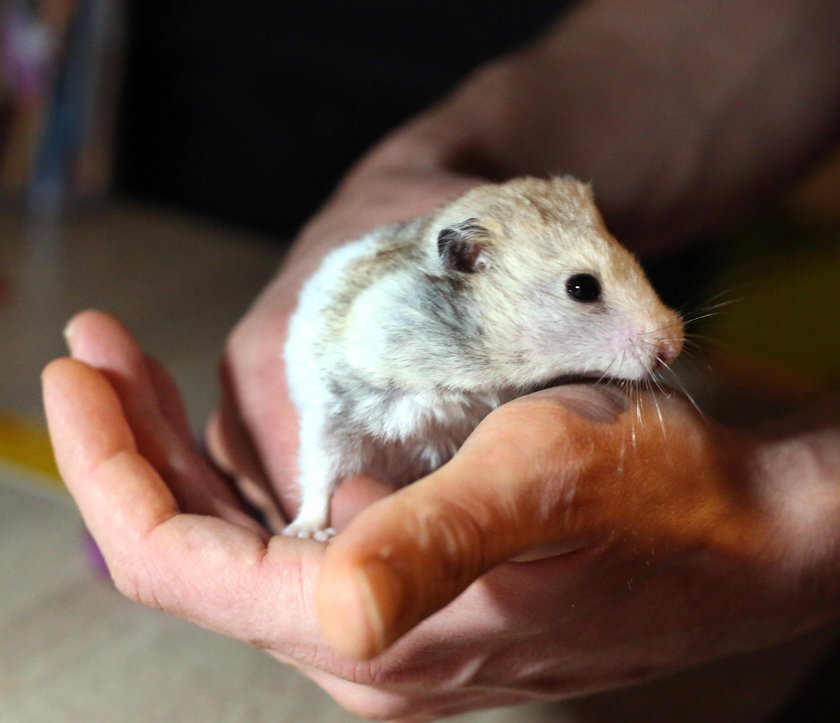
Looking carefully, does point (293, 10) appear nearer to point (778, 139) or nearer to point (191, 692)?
point (778, 139)

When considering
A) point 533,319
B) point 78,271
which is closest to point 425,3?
point 78,271

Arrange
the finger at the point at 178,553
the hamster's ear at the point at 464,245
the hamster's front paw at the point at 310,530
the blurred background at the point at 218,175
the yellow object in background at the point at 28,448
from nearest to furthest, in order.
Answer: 1. the finger at the point at 178,553
2. the hamster's ear at the point at 464,245
3. the hamster's front paw at the point at 310,530
4. the yellow object in background at the point at 28,448
5. the blurred background at the point at 218,175

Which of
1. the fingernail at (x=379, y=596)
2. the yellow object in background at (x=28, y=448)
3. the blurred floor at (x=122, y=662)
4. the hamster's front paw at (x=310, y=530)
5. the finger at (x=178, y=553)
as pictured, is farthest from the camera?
the yellow object in background at (x=28, y=448)

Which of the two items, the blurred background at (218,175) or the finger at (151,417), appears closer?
the finger at (151,417)

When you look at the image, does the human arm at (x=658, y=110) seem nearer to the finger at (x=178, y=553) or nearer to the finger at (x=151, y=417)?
the finger at (x=151, y=417)

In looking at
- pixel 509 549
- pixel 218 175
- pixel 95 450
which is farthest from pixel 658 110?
pixel 218 175

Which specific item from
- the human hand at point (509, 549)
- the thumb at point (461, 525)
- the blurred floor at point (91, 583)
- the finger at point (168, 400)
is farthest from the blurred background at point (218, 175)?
the thumb at point (461, 525)

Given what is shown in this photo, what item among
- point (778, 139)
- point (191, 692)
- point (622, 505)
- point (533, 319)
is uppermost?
point (778, 139)

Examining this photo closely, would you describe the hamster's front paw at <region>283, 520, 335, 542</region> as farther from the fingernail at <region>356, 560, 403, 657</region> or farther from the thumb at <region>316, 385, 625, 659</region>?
the fingernail at <region>356, 560, 403, 657</region>
